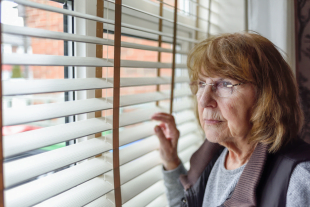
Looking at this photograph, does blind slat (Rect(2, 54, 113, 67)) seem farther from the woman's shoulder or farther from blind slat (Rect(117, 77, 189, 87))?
the woman's shoulder

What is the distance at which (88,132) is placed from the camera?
0.87 m

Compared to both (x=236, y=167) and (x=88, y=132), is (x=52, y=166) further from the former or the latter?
(x=236, y=167)

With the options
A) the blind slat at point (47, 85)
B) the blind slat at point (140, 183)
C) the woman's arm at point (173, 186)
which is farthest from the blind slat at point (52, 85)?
the woman's arm at point (173, 186)

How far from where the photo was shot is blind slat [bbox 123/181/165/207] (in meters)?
1.14

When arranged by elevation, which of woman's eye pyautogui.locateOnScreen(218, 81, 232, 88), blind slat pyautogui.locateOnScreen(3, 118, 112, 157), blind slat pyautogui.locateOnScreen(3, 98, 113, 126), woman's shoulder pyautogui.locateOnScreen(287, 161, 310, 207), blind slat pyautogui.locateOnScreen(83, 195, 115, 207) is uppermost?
woman's eye pyautogui.locateOnScreen(218, 81, 232, 88)

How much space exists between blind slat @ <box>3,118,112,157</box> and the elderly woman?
0.46 meters

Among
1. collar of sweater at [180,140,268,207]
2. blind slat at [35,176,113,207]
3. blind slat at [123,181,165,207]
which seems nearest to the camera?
blind slat at [35,176,113,207]

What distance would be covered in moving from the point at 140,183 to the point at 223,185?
0.38 meters

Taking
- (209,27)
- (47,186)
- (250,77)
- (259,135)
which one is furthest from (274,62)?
(47,186)

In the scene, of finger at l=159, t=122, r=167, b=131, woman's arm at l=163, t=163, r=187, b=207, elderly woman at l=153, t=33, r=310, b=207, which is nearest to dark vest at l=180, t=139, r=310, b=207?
elderly woman at l=153, t=33, r=310, b=207

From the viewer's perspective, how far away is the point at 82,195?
88 centimetres

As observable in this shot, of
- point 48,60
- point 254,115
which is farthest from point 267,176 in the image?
point 48,60

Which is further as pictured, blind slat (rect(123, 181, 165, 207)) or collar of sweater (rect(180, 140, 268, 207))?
blind slat (rect(123, 181, 165, 207))

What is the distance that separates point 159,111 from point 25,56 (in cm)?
74
